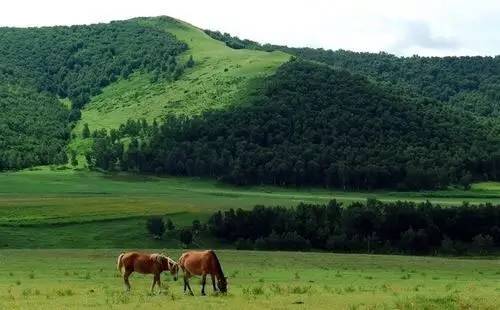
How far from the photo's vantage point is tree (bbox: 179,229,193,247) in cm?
7762

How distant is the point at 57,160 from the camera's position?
160 meters

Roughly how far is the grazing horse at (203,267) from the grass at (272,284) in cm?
65

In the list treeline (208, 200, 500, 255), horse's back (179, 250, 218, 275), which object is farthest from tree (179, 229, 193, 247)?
horse's back (179, 250, 218, 275)

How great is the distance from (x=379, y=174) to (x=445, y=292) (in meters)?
103

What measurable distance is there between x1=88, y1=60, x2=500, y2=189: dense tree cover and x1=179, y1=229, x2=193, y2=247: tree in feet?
191

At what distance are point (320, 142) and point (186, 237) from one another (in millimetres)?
81574

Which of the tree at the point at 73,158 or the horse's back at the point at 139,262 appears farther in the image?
the tree at the point at 73,158

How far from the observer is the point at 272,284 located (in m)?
37.0

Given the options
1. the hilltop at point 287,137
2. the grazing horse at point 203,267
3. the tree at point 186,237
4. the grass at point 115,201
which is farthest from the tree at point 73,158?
the grazing horse at point 203,267

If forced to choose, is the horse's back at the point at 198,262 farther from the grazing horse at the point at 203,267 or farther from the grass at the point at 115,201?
the grass at the point at 115,201

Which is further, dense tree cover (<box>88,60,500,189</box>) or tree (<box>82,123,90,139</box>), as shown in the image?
tree (<box>82,123,90,139</box>)

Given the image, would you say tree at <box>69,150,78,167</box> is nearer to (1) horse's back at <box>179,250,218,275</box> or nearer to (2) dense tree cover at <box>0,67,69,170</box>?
(2) dense tree cover at <box>0,67,69,170</box>

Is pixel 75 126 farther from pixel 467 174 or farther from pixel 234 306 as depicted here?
pixel 234 306

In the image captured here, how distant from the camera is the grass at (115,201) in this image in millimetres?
77312
